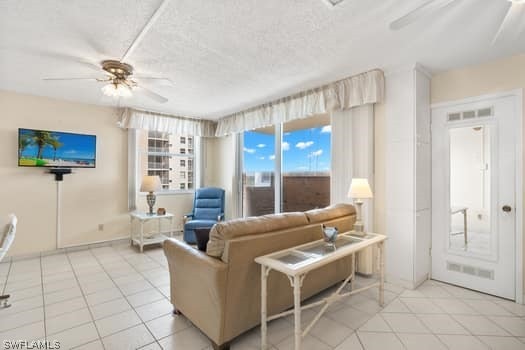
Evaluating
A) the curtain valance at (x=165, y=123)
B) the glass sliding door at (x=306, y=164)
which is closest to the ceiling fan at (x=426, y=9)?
the glass sliding door at (x=306, y=164)

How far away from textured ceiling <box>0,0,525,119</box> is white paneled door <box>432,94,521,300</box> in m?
0.61

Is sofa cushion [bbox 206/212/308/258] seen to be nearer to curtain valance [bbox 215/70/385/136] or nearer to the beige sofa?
the beige sofa

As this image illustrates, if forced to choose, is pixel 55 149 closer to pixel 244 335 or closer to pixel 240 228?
pixel 240 228

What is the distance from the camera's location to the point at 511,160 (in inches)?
102

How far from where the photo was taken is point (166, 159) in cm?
539

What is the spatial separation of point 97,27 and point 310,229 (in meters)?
2.53

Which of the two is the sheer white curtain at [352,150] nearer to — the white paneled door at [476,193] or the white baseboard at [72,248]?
the white paneled door at [476,193]

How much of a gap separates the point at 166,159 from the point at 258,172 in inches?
80.2

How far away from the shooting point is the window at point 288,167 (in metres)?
4.00

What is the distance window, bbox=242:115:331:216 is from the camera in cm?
400

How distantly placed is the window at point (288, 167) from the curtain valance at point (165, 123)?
98cm

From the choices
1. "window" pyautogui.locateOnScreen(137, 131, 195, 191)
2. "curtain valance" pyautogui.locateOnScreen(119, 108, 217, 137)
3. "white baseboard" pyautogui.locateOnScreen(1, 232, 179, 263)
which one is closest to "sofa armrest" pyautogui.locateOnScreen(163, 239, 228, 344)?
"white baseboard" pyautogui.locateOnScreen(1, 232, 179, 263)

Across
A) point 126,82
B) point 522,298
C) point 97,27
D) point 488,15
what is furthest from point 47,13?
point 522,298

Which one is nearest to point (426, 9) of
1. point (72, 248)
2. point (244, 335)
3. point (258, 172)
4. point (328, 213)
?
point (328, 213)
